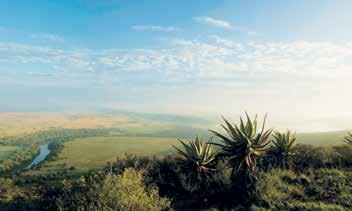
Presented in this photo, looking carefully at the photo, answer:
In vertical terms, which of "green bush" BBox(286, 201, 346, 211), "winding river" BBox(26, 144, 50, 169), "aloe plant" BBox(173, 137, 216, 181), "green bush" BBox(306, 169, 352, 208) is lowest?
"winding river" BBox(26, 144, 50, 169)

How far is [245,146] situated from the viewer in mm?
14664

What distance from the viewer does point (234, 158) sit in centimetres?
1482

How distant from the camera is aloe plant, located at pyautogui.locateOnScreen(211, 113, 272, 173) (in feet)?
47.6

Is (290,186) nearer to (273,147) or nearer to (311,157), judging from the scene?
(273,147)

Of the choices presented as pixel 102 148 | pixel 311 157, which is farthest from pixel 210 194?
pixel 102 148

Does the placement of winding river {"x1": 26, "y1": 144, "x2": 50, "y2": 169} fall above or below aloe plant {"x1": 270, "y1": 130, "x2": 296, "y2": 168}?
below

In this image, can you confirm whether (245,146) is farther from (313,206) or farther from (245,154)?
(313,206)

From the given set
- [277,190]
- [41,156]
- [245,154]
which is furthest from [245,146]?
[41,156]

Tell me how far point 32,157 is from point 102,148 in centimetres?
4109

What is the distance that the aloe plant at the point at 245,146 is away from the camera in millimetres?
14516

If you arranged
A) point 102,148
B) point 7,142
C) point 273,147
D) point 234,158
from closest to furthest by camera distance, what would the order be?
point 234,158 → point 273,147 → point 102,148 → point 7,142

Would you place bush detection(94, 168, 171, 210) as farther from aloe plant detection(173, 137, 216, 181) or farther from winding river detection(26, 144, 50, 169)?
winding river detection(26, 144, 50, 169)

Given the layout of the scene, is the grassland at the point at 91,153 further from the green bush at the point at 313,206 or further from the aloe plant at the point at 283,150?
the green bush at the point at 313,206

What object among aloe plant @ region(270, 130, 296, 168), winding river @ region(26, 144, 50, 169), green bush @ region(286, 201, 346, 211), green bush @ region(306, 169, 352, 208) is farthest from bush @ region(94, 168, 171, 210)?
winding river @ region(26, 144, 50, 169)
